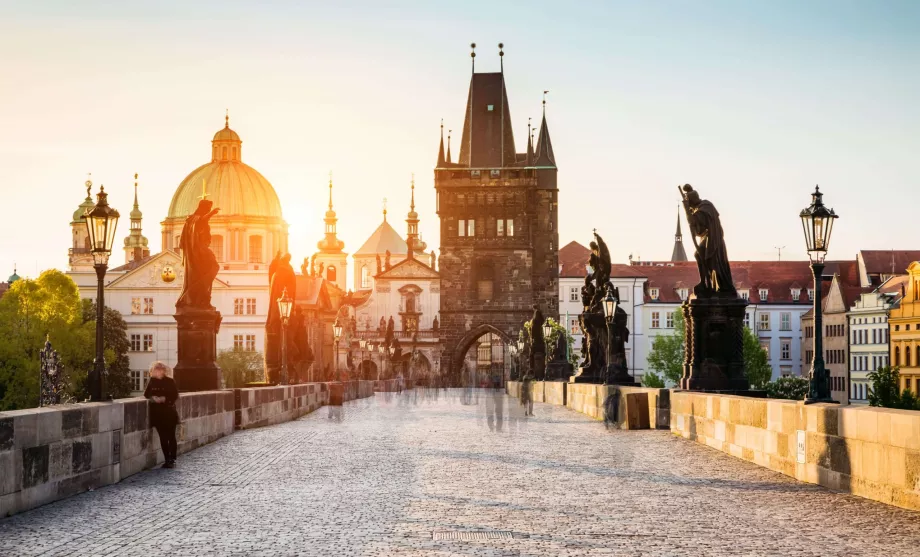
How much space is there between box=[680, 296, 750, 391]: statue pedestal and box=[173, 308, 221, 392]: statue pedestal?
939 cm

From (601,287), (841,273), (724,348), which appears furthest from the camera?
(841,273)

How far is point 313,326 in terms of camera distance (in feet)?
234

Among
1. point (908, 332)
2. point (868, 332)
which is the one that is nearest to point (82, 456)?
point (908, 332)

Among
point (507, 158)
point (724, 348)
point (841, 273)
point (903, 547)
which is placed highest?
point (507, 158)

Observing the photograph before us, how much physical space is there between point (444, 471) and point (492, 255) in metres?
100

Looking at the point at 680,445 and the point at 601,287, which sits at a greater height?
the point at 601,287

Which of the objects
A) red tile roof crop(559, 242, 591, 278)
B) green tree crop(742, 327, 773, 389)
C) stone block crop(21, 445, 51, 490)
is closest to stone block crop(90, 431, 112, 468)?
stone block crop(21, 445, 51, 490)

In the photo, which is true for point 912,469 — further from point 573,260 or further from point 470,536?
point 573,260

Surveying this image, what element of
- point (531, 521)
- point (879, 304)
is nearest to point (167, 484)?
point (531, 521)

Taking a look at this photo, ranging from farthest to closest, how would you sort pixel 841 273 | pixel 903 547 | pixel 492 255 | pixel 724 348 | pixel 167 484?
pixel 841 273 < pixel 492 255 < pixel 724 348 < pixel 167 484 < pixel 903 547

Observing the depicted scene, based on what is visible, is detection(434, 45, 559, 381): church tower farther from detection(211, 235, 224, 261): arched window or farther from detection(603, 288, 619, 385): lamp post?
detection(603, 288, 619, 385): lamp post

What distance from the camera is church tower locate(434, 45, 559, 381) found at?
11550cm

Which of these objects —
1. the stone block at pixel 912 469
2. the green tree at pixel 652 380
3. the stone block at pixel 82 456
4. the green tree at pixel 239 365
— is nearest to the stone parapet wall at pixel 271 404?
the stone block at pixel 82 456

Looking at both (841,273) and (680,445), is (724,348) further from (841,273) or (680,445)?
(841,273)
